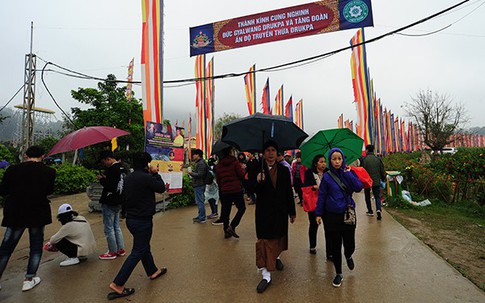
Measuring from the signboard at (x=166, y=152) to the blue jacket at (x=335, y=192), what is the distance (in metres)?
4.11

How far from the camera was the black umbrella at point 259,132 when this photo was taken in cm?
341

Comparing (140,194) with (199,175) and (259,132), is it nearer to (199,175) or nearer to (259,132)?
(259,132)

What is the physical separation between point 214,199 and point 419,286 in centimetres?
445

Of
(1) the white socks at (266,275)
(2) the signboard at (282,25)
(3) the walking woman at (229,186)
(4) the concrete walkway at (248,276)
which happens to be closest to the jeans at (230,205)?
(3) the walking woman at (229,186)

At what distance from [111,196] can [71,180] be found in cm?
773

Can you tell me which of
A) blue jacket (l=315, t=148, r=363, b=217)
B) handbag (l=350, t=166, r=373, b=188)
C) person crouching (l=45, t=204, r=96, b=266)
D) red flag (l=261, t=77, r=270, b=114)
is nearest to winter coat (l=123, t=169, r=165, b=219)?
person crouching (l=45, t=204, r=96, b=266)

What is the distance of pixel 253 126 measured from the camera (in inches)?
138

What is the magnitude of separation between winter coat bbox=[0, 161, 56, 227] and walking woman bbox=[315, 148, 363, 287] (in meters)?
3.28

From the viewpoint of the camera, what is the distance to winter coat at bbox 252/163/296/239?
3.08m

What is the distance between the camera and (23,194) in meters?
3.06

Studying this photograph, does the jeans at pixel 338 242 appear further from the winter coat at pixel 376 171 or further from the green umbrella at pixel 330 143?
the winter coat at pixel 376 171

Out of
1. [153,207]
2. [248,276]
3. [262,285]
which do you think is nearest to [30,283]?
[153,207]

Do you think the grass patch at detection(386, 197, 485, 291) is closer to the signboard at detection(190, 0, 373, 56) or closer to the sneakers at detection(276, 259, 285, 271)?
the sneakers at detection(276, 259, 285, 271)

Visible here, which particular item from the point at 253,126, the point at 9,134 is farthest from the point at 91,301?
the point at 9,134
